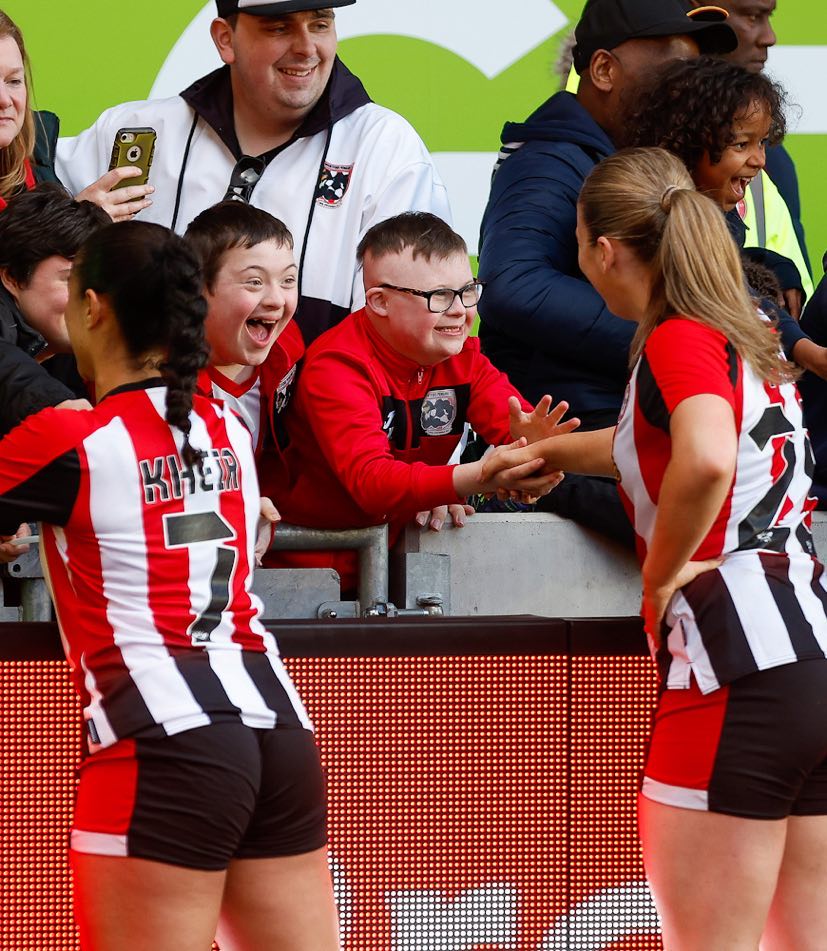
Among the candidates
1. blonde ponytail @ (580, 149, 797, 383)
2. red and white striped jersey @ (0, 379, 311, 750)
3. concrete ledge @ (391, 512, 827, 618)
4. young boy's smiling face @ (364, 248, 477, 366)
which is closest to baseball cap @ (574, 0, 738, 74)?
young boy's smiling face @ (364, 248, 477, 366)

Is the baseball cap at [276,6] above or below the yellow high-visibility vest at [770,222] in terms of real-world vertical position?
above

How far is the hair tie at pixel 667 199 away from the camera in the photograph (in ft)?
9.09

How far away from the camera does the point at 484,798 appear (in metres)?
3.02

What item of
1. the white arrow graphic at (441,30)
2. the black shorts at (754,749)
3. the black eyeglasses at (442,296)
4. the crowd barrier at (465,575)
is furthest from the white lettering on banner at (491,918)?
the white arrow graphic at (441,30)

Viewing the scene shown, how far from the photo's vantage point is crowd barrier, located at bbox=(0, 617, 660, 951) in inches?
117

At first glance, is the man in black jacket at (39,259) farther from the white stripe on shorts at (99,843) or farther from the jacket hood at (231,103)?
the white stripe on shorts at (99,843)

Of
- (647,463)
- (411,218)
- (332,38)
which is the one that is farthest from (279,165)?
(647,463)

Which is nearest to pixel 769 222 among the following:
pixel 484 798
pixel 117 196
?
pixel 117 196

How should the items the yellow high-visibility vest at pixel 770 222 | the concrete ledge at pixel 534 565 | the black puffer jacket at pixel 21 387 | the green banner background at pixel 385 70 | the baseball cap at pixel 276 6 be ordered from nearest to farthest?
the black puffer jacket at pixel 21 387 < the concrete ledge at pixel 534 565 < the baseball cap at pixel 276 6 < the yellow high-visibility vest at pixel 770 222 < the green banner background at pixel 385 70

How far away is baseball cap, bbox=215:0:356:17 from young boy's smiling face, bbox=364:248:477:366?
0.92 metres

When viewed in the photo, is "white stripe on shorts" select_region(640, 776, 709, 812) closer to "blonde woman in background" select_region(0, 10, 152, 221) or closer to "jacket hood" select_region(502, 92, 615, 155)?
"blonde woman in background" select_region(0, 10, 152, 221)

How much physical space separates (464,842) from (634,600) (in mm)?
1269

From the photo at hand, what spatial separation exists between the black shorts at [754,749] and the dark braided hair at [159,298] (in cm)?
96

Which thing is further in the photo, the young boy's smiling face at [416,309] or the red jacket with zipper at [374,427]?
the young boy's smiling face at [416,309]
